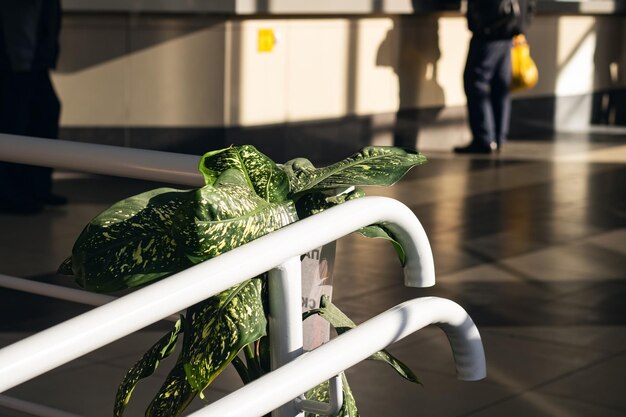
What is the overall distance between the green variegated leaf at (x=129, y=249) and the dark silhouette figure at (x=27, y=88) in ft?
20.9

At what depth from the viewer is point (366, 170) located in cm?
156

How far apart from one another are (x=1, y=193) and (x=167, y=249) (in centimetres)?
659

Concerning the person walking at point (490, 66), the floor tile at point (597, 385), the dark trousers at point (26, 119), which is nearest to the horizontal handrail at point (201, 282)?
the floor tile at point (597, 385)

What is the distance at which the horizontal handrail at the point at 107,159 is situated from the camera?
5.65 ft

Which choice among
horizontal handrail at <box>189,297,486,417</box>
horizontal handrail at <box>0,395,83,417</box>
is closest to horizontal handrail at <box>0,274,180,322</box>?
horizontal handrail at <box>0,395,83,417</box>

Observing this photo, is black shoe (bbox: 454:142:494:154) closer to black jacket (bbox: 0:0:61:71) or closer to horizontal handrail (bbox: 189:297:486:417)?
black jacket (bbox: 0:0:61:71)

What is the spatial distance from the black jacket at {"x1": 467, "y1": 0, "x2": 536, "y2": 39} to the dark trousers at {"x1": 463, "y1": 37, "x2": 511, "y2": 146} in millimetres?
146

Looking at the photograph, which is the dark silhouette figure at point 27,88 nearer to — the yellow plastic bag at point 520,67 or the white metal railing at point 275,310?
the yellow plastic bag at point 520,67

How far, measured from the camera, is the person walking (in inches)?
433

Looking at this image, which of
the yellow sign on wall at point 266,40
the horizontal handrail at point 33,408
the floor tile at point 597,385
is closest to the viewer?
the horizontal handrail at point 33,408

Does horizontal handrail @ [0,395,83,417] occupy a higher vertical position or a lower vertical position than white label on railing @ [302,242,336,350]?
lower

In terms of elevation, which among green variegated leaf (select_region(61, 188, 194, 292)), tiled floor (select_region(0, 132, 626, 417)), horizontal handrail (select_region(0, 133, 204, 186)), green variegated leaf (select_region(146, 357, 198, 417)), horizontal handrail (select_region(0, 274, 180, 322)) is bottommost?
tiled floor (select_region(0, 132, 626, 417))

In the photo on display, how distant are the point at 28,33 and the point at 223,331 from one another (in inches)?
259

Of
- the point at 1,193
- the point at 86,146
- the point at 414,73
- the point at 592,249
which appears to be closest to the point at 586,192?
the point at 592,249
